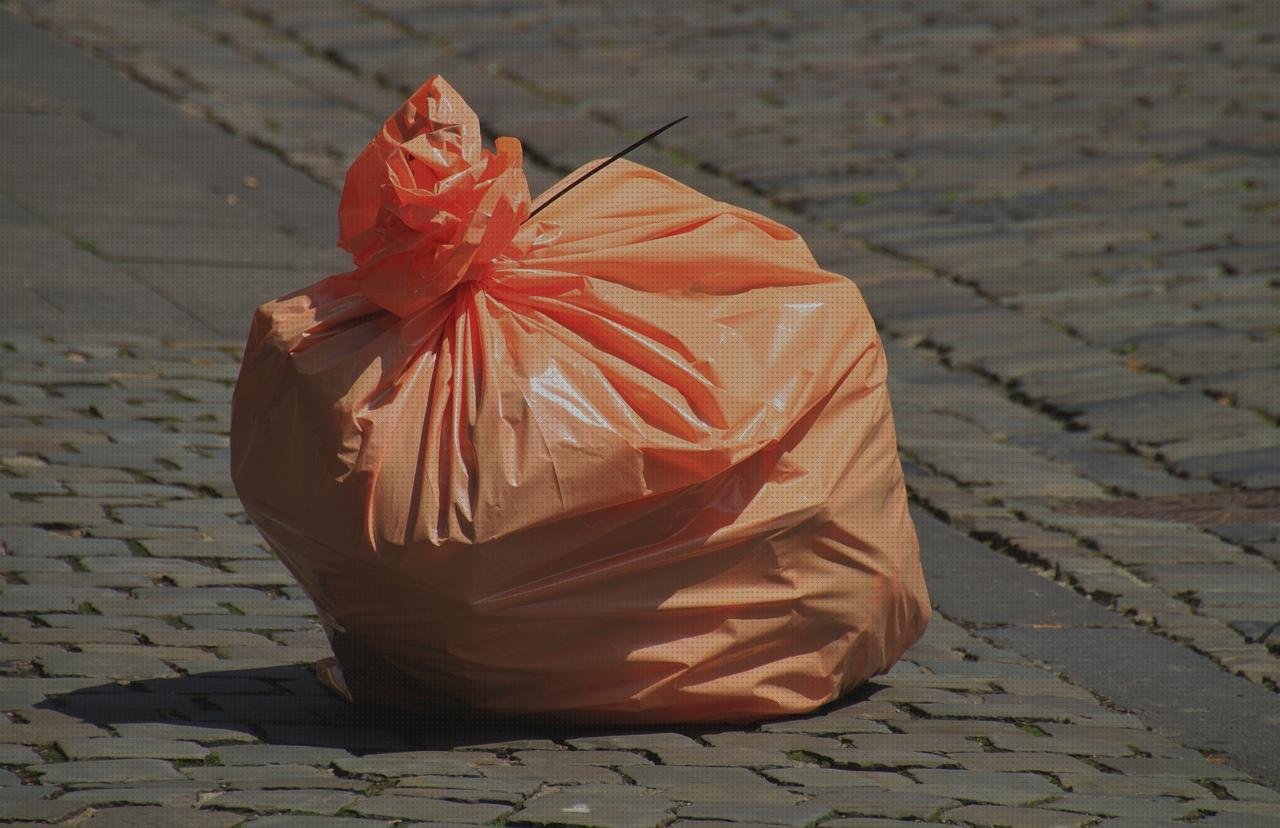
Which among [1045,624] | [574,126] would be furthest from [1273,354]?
[574,126]

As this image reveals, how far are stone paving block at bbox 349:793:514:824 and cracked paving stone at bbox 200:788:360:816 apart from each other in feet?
0.12

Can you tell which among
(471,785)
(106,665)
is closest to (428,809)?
(471,785)

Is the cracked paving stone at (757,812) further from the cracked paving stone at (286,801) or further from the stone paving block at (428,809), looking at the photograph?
the cracked paving stone at (286,801)

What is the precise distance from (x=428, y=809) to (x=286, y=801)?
8.8 inches

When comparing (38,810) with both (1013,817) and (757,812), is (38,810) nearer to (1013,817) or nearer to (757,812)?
(757,812)

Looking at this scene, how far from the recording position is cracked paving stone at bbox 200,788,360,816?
2996mm

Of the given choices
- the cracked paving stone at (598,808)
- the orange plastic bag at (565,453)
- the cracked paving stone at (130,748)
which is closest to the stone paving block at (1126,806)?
the orange plastic bag at (565,453)

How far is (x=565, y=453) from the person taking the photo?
324cm

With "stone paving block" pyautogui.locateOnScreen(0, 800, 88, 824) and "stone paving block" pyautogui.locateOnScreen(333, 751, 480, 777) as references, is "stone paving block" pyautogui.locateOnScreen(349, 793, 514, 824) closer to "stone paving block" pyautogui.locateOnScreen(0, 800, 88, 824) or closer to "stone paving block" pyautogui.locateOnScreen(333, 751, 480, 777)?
"stone paving block" pyautogui.locateOnScreen(333, 751, 480, 777)

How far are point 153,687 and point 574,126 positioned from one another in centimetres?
585

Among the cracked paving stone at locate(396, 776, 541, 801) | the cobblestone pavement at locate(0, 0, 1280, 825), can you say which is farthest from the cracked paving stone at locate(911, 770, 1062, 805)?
the cracked paving stone at locate(396, 776, 541, 801)

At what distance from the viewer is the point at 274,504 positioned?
136 inches

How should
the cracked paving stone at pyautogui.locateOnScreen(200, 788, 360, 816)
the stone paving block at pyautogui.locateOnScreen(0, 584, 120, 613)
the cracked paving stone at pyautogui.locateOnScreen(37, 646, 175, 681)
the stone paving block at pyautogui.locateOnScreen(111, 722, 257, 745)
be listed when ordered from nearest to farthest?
1. the cracked paving stone at pyautogui.locateOnScreen(200, 788, 360, 816)
2. the stone paving block at pyautogui.locateOnScreen(111, 722, 257, 745)
3. the cracked paving stone at pyautogui.locateOnScreen(37, 646, 175, 681)
4. the stone paving block at pyautogui.locateOnScreen(0, 584, 120, 613)

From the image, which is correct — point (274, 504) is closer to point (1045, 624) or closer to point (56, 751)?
point (56, 751)
